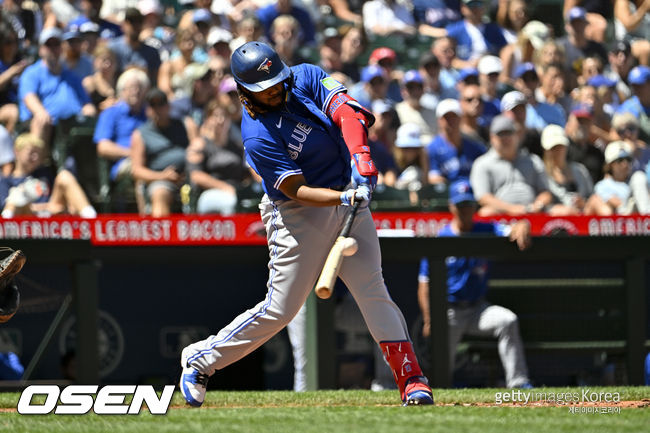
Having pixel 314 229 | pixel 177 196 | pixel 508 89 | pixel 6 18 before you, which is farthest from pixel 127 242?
pixel 508 89

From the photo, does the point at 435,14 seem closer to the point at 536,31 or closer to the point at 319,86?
the point at 536,31

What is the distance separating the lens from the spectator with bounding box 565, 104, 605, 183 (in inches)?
437

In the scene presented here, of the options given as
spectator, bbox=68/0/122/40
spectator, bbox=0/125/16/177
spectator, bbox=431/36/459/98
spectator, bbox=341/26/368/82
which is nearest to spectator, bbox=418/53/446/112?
spectator, bbox=431/36/459/98

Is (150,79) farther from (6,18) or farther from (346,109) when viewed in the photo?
(346,109)

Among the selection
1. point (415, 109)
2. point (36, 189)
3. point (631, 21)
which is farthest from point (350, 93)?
point (631, 21)

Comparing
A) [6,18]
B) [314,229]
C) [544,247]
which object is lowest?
[544,247]

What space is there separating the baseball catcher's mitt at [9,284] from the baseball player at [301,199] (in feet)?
3.44

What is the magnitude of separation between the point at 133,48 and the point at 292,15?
1869 mm

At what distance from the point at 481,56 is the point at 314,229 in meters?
7.46

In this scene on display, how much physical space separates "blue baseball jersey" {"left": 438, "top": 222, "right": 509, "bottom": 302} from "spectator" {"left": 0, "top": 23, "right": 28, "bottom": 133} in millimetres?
4144

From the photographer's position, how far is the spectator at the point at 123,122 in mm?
9656

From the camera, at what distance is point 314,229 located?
5625 millimetres

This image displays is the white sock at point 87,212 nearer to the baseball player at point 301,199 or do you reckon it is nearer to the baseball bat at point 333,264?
the baseball player at point 301,199

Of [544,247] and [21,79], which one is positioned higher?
[21,79]
